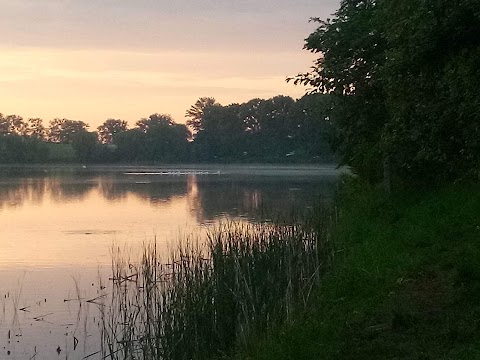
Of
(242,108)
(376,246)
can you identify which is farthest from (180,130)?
(376,246)

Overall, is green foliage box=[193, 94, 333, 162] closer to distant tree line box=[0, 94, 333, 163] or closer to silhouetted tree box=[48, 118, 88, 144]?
distant tree line box=[0, 94, 333, 163]

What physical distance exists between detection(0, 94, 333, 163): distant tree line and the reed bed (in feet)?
299

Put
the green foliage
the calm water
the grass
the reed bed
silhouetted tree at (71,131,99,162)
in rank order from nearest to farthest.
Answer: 1. the grass
2. the reed bed
3. the calm water
4. the green foliage
5. silhouetted tree at (71,131,99,162)

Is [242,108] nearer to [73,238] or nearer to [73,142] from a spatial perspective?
[73,142]

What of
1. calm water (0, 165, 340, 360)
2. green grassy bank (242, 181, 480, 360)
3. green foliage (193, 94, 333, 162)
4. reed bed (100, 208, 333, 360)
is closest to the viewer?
green grassy bank (242, 181, 480, 360)

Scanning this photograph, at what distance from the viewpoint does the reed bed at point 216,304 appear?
29.0 feet

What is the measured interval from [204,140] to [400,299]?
113 m

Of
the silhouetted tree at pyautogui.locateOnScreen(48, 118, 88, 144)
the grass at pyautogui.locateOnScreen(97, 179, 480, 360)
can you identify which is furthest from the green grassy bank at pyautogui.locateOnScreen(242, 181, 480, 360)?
the silhouetted tree at pyautogui.locateOnScreen(48, 118, 88, 144)

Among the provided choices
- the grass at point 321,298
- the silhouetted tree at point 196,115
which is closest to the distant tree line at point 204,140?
the silhouetted tree at point 196,115

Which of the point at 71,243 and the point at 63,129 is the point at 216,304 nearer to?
the point at 71,243

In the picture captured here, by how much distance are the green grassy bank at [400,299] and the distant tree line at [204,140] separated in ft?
296

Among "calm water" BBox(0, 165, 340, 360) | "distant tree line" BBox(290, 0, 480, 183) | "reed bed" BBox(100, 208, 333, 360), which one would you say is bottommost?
"calm water" BBox(0, 165, 340, 360)

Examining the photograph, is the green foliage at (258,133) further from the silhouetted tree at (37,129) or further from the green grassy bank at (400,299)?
the green grassy bank at (400,299)

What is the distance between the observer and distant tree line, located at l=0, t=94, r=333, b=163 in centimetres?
10975
